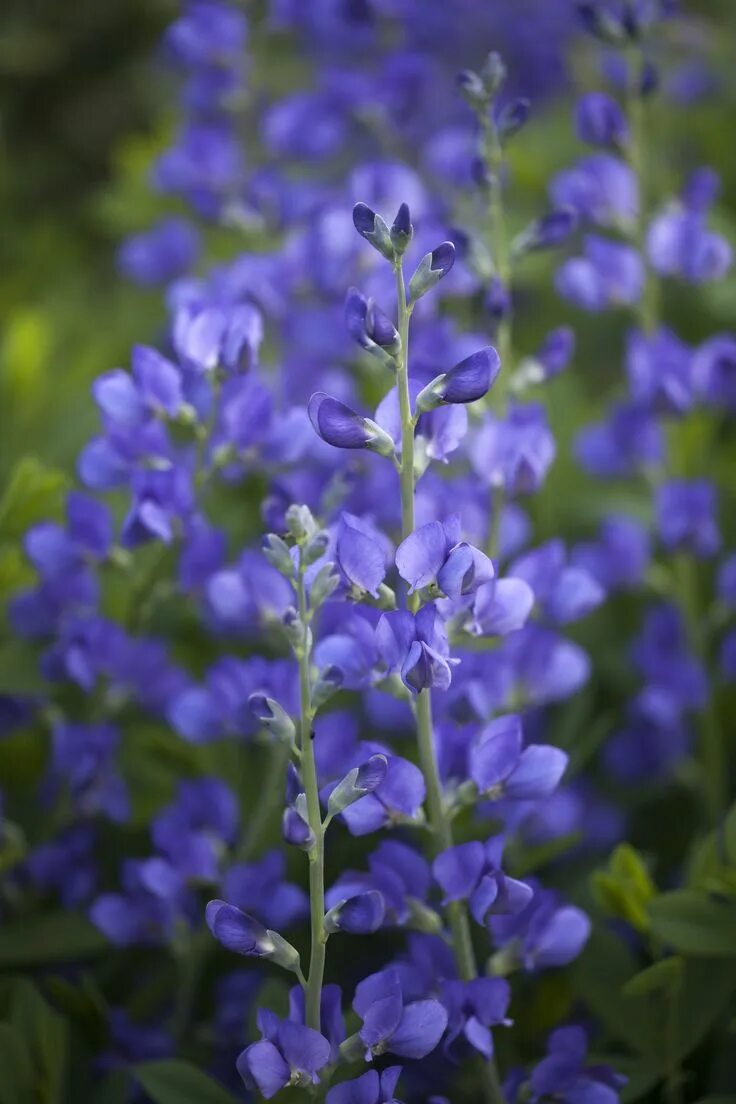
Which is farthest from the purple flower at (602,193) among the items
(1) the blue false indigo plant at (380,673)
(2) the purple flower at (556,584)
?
(2) the purple flower at (556,584)

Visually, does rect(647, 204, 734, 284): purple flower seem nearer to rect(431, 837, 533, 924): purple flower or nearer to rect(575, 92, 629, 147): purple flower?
rect(575, 92, 629, 147): purple flower

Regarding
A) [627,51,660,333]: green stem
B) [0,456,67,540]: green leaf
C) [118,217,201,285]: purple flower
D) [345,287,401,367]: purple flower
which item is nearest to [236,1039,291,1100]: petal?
[345,287,401,367]: purple flower

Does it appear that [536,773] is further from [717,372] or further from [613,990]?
[717,372]

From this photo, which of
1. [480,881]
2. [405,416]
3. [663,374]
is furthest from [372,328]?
[663,374]

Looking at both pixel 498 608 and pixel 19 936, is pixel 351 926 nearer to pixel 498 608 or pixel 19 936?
pixel 498 608

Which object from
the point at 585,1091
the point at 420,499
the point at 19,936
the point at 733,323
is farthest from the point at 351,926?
the point at 733,323

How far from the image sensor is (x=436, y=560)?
2.70 feet

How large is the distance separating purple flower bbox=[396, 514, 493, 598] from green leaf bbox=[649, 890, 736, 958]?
0.33 meters

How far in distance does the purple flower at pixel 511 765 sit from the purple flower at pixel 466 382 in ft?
0.77

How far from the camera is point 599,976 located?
42.6 inches

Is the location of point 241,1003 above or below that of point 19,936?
below

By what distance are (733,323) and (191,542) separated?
1.19 meters

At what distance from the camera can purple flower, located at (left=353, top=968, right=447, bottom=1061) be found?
2.64ft

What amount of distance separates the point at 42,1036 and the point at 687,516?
2.80 feet
